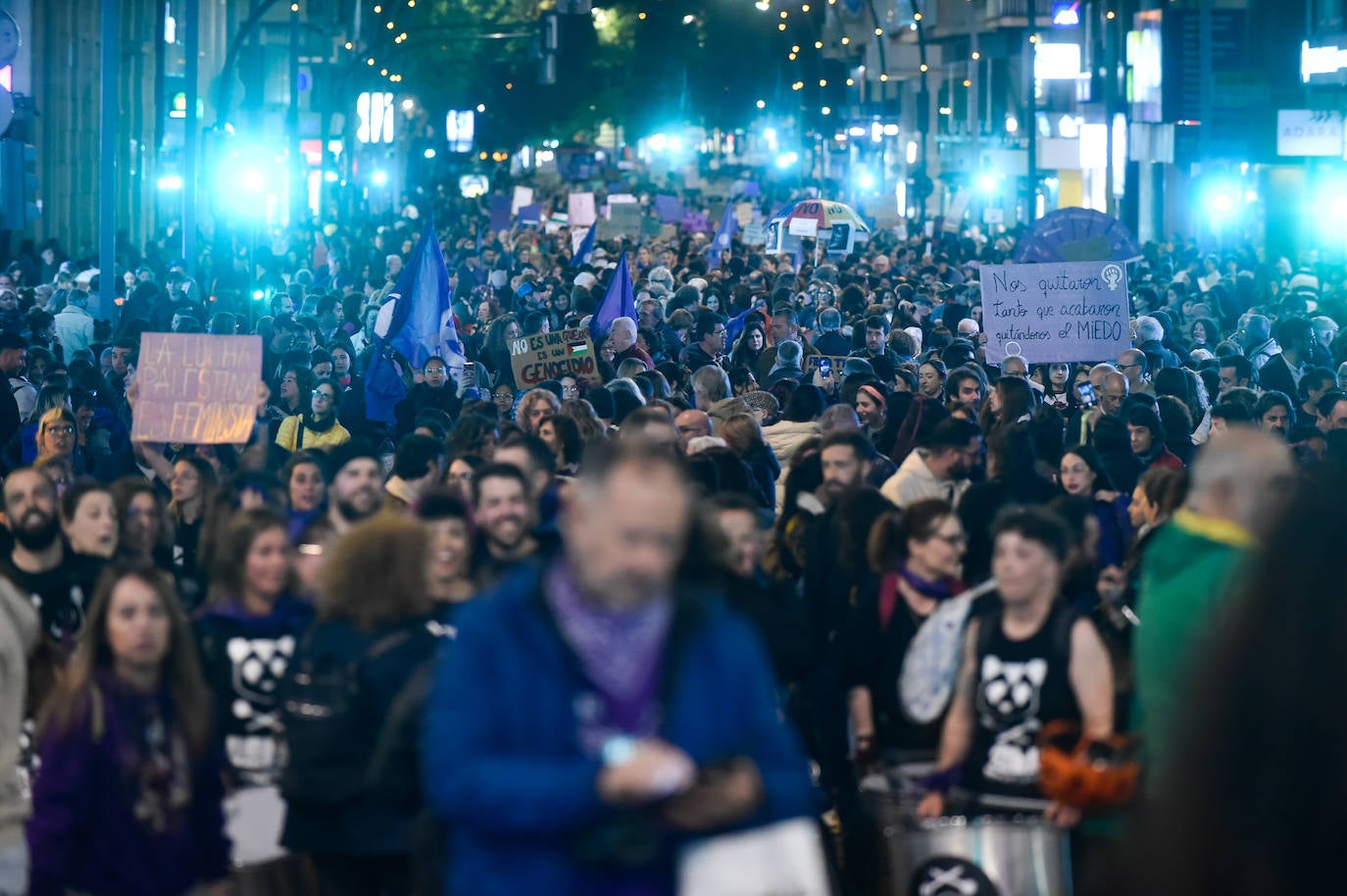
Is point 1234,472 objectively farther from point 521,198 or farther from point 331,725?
point 521,198

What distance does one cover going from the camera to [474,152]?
106625 millimetres

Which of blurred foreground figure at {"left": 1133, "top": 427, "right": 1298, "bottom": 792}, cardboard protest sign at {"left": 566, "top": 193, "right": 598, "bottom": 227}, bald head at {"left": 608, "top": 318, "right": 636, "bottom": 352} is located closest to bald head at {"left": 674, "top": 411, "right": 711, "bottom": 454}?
blurred foreground figure at {"left": 1133, "top": 427, "right": 1298, "bottom": 792}

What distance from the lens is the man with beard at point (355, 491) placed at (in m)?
8.47

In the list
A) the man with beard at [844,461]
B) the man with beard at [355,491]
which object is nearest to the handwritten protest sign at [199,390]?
the man with beard at [355,491]

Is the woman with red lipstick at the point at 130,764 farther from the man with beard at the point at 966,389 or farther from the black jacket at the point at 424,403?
the black jacket at the point at 424,403

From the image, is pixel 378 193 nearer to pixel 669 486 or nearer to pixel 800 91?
pixel 800 91

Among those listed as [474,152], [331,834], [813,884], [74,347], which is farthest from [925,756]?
[474,152]

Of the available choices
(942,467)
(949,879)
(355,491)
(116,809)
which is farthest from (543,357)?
(116,809)

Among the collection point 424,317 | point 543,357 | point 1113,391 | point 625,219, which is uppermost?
point 625,219

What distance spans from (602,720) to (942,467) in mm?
6270

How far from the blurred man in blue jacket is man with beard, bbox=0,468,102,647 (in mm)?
3841

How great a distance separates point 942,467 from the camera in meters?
10.0

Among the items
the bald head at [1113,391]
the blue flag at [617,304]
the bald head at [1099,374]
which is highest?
the blue flag at [617,304]

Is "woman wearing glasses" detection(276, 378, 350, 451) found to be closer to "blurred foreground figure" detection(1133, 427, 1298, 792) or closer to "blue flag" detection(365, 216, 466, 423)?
"blue flag" detection(365, 216, 466, 423)
